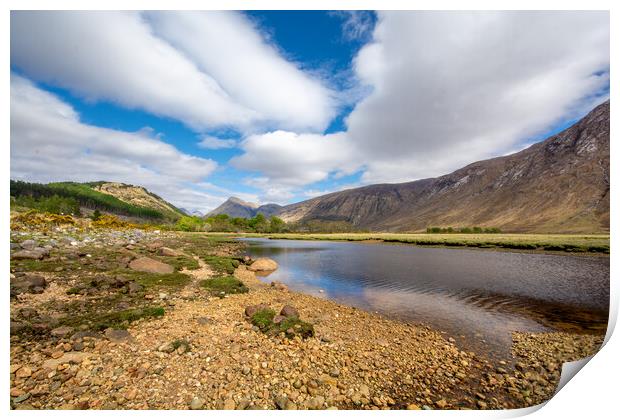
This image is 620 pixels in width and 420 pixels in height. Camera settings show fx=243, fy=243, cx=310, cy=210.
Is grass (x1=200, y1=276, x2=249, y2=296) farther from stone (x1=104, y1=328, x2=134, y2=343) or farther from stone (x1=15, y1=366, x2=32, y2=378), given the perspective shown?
stone (x1=15, y1=366, x2=32, y2=378)

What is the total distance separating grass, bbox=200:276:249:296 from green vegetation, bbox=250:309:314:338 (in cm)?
418

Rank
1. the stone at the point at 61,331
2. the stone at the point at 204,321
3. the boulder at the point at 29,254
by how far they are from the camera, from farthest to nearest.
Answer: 1. the boulder at the point at 29,254
2. the stone at the point at 204,321
3. the stone at the point at 61,331

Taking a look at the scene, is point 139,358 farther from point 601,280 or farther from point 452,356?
point 601,280

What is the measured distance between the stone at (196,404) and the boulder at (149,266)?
11.9 meters

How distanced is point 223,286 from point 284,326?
6.19m

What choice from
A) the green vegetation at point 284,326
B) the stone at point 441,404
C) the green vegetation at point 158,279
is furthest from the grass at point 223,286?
the stone at point 441,404

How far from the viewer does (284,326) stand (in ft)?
24.9

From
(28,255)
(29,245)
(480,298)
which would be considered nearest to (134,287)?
(28,255)

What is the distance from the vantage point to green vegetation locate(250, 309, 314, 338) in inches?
289

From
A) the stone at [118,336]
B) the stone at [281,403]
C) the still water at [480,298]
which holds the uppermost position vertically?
the stone at [118,336]

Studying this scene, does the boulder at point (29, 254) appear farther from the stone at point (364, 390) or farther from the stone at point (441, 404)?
the stone at point (441, 404)

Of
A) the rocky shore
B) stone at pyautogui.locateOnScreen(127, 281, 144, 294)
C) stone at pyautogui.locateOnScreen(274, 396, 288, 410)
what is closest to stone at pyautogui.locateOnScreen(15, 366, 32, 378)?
the rocky shore

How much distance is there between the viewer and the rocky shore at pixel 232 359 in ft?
14.7

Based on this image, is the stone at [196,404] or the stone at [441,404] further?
the stone at [441,404]
